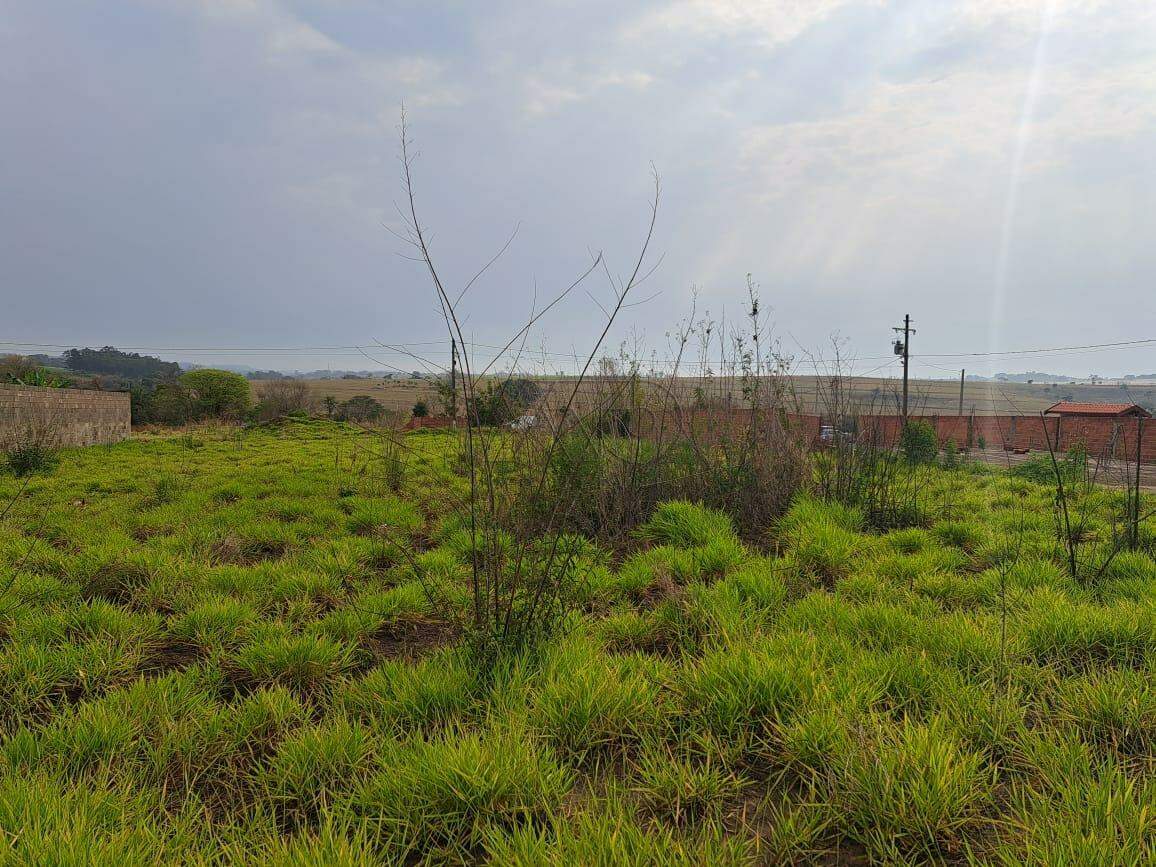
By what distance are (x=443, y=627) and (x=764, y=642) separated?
1.62 meters

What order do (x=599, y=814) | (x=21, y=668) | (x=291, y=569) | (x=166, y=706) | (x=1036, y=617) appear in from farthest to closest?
1. (x=291, y=569)
2. (x=1036, y=617)
3. (x=21, y=668)
4. (x=166, y=706)
5. (x=599, y=814)

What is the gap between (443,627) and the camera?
3027 millimetres

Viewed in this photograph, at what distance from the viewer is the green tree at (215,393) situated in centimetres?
2670

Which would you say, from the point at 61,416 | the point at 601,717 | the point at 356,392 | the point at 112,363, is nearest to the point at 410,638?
the point at 601,717

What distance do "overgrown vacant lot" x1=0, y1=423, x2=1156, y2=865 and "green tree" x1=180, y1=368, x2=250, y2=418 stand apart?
26.6 m

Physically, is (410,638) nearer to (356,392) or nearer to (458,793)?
(458,793)

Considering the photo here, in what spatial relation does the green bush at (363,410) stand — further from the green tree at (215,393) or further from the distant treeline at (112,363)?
the distant treeline at (112,363)

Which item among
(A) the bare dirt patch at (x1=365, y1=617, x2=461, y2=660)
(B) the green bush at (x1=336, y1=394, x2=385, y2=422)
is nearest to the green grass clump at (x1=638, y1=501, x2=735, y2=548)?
(A) the bare dirt patch at (x1=365, y1=617, x2=461, y2=660)

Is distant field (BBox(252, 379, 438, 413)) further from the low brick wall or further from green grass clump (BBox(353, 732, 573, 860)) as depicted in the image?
green grass clump (BBox(353, 732, 573, 860))

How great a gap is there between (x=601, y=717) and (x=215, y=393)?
30.7 meters

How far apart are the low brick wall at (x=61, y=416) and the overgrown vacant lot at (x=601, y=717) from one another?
10.3 metres

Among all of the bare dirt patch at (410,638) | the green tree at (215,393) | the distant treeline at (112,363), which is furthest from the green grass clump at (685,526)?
the distant treeline at (112,363)

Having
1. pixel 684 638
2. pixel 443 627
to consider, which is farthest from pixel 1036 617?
pixel 443 627

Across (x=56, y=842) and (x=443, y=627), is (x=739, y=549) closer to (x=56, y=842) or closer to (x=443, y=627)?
(x=443, y=627)
